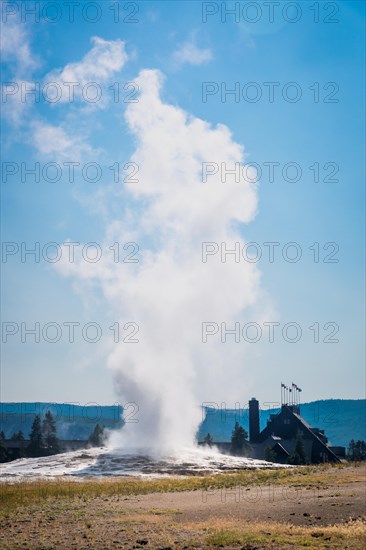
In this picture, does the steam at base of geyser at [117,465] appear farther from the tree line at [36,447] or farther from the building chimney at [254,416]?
the building chimney at [254,416]

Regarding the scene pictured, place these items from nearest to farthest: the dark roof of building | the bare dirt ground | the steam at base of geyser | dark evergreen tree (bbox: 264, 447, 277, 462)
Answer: the bare dirt ground → the steam at base of geyser → dark evergreen tree (bbox: 264, 447, 277, 462) → the dark roof of building

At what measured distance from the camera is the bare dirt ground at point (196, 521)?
1869 centimetres

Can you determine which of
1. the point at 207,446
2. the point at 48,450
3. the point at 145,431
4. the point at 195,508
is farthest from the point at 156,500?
the point at 48,450

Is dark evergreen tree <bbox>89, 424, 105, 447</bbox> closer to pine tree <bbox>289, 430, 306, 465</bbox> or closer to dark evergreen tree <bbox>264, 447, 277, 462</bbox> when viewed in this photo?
dark evergreen tree <bbox>264, 447, 277, 462</bbox>

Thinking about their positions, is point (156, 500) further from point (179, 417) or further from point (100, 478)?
point (179, 417)

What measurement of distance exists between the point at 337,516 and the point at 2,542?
1407cm

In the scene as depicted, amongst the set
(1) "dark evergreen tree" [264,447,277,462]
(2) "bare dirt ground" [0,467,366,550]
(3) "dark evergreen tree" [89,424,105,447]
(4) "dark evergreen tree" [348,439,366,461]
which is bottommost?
(4) "dark evergreen tree" [348,439,366,461]

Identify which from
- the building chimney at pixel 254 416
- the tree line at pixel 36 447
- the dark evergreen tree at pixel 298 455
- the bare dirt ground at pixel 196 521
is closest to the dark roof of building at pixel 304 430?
the building chimney at pixel 254 416

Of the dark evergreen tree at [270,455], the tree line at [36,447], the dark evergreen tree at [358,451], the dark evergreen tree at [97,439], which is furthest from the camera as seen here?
the dark evergreen tree at [358,451]

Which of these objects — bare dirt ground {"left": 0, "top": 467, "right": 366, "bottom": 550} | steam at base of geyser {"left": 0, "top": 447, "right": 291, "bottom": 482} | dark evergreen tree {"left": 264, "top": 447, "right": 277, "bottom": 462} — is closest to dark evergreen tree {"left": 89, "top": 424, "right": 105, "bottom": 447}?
steam at base of geyser {"left": 0, "top": 447, "right": 291, "bottom": 482}

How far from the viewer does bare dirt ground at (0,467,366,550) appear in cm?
1869

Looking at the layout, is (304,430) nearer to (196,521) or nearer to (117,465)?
(117,465)

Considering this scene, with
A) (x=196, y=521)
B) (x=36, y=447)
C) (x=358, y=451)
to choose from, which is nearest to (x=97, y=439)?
(x=36, y=447)

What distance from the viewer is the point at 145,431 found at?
80500 millimetres
